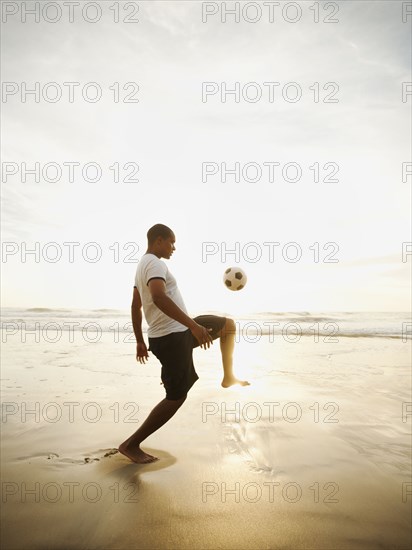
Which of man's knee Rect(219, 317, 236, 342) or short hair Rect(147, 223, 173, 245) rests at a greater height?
short hair Rect(147, 223, 173, 245)

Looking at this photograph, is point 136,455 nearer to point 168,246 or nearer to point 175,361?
point 175,361

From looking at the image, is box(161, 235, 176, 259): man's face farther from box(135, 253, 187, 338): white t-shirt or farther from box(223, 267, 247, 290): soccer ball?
box(223, 267, 247, 290): soccer ball

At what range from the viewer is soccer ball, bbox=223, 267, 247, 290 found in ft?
21.6

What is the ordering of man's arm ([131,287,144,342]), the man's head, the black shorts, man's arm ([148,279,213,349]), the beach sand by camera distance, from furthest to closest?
man's arm ([131,287,144,342])
the man's head
the black shorts
man's arm ([148,279,213,349])
the beach sand

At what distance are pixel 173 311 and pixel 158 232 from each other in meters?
0.92

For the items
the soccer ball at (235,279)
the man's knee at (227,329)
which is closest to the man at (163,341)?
the man's knee at (227,329)

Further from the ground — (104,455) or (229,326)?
(229,326)

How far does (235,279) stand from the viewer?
6594mm

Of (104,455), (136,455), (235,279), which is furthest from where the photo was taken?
(235,279)

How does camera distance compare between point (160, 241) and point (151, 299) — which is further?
point (160, 241)

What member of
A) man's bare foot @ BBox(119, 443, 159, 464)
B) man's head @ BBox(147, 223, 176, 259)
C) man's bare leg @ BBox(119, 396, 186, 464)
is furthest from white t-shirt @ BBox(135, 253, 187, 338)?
man's bare foot @ BBox(119, 443, 159, 464)

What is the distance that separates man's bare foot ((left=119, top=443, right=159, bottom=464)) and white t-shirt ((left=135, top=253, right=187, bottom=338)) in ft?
3.48

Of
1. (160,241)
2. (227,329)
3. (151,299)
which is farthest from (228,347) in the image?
(160,241)

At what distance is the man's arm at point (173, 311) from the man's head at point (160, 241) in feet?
1.63
